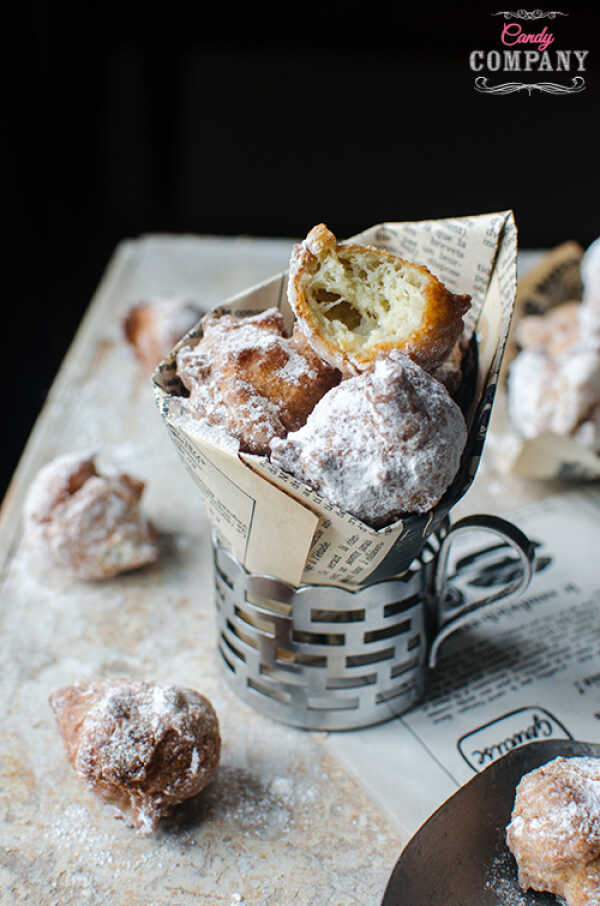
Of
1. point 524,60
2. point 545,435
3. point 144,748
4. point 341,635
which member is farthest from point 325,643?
point 524,60

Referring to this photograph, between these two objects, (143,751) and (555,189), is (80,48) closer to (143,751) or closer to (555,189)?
(555,189)

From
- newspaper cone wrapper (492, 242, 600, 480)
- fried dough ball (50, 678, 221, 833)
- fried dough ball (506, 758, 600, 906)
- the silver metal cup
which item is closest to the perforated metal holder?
the silver metal cup

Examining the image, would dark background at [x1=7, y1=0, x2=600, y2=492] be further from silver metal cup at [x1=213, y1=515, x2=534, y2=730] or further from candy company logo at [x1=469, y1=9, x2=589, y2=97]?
silver metal cup at [x1=213, y1=515, x2=534, y2=730]

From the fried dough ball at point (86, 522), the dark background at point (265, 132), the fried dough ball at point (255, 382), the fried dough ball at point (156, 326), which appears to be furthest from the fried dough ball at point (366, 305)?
the dark background at point (265, 132)

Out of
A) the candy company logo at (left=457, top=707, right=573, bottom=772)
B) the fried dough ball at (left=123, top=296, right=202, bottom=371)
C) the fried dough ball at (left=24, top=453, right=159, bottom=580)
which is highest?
the fried dough ball at (left=123, top=296, right=202, bottom=371)

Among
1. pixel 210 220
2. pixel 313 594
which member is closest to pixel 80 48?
pixel 210 220

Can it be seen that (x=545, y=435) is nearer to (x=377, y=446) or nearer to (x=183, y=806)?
(x=377, y=446)
